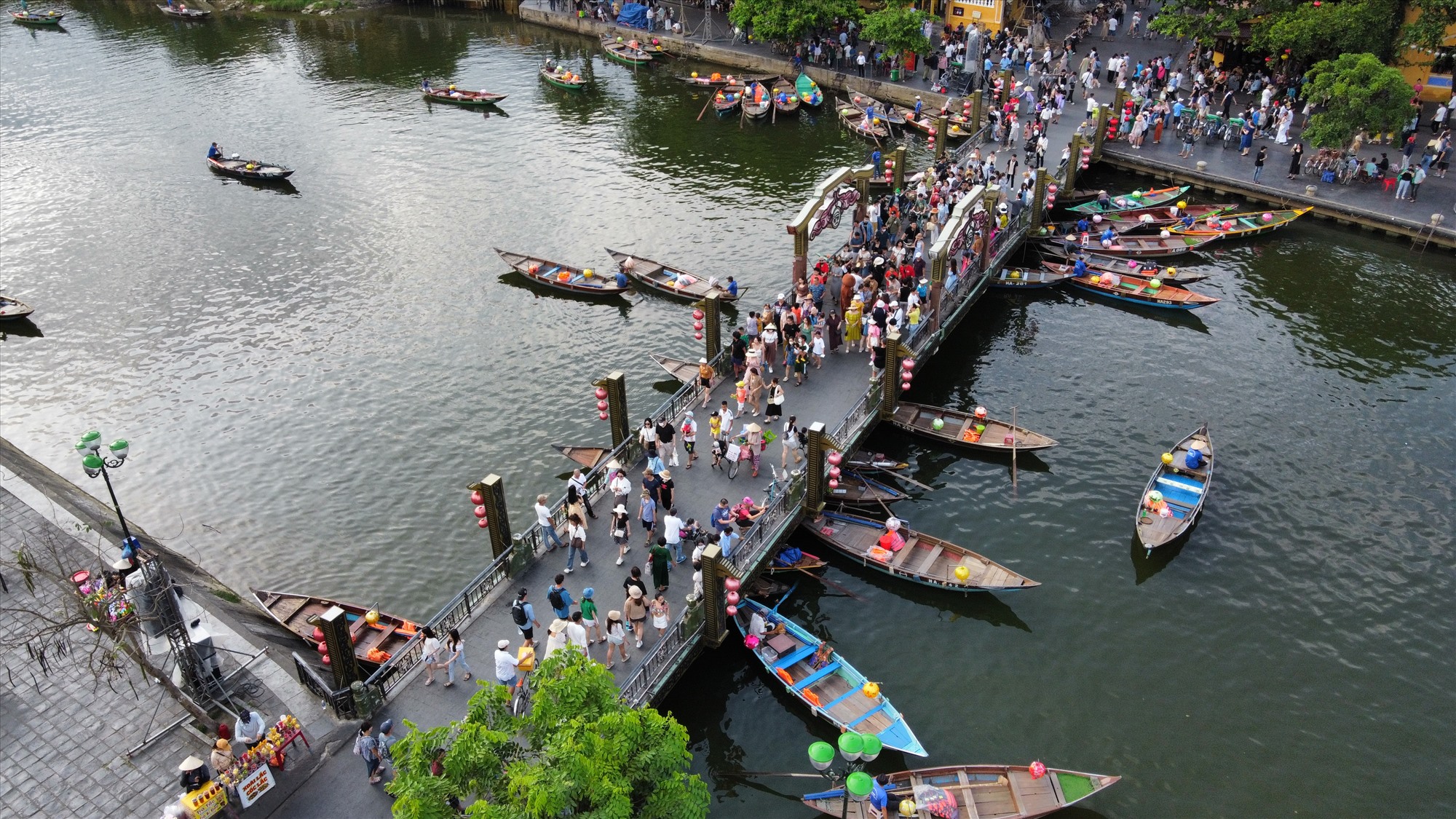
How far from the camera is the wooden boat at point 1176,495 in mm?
29172

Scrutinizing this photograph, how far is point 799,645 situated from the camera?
25.7m

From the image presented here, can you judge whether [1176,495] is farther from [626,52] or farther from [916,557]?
[626,52]

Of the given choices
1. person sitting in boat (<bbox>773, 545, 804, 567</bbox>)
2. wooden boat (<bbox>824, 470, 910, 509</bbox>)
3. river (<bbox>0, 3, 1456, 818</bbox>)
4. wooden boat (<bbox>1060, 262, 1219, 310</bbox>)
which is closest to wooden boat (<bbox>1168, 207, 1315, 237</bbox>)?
river (<bbox>0, 3, 1456, 818</bbox>)

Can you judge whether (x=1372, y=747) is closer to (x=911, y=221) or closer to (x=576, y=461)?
(x=576, y=461)

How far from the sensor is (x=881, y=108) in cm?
6053

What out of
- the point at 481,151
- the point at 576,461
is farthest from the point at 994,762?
the point at 481,151

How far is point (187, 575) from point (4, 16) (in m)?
89.7

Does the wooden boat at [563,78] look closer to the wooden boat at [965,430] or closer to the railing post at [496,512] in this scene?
the wooden boat at [965,430]

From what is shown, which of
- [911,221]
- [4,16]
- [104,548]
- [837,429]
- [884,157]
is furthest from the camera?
[4,16]

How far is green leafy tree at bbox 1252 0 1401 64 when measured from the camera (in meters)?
49.5

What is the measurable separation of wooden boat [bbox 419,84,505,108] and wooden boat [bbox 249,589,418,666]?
4572 cm

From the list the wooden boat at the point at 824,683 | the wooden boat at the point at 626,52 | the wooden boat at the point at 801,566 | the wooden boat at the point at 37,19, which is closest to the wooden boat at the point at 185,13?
the wooden boat at the point at 37,19

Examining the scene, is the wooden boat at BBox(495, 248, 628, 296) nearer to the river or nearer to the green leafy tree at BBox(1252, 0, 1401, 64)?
the river

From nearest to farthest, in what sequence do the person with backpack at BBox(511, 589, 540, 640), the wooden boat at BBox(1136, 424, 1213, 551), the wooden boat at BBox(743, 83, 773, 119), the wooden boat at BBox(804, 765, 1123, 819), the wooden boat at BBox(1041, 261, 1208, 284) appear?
the wooden boat at BBox(804, 765, 1123, 819)
the person with backpack at BBox(511, 589, 540, 640)
the wooden boat at BBox(1136, 424, 1213, 551)
the wooden boat at BBox(1041, 261, 1208, 284)
the wooden boat at BBox(743, 83, 773, 119)
